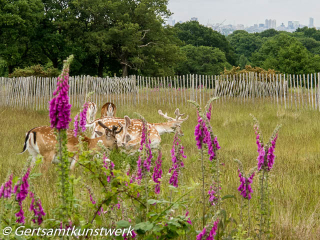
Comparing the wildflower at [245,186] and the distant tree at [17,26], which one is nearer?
the wildflower at [245,186]

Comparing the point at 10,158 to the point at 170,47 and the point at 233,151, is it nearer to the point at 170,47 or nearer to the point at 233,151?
the point at 233,151

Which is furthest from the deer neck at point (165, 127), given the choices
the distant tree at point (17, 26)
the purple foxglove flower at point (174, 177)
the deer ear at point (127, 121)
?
the distant tree at point (17, 26)

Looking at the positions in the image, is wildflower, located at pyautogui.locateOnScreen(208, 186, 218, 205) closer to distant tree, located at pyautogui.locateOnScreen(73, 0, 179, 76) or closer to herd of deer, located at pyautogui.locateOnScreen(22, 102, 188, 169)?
herd of deer, located at pyautogui.locateOnScreen(22, 102, 188, 169)

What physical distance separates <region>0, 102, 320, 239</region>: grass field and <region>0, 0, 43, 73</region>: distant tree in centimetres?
2062

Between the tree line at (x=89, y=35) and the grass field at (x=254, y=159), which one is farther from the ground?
the tree line at (x=89, y=35)

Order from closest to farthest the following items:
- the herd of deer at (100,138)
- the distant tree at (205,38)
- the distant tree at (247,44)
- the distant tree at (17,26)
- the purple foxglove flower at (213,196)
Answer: the purple foxglove flower at (213,196)
the herd of deer at (100,138)
the distant tree at (17,26)
the distant tree at (205,38)
the distant tree at (247,44)

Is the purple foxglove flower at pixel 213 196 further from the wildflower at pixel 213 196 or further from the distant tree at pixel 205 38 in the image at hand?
the distant tree at pixel 205 38

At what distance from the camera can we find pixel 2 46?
32375mm

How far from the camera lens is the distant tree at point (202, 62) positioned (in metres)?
59.8

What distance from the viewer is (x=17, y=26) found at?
106 feet

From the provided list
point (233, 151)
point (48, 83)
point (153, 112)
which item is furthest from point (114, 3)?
point (233, 151)

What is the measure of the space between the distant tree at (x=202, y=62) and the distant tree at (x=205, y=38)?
757 centimetres

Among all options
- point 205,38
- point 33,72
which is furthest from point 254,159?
point 205,38

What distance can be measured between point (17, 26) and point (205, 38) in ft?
144
